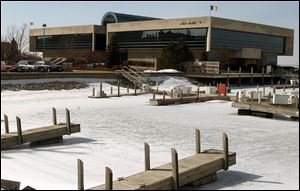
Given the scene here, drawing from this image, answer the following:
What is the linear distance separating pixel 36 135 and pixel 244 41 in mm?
64225

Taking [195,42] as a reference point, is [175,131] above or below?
below

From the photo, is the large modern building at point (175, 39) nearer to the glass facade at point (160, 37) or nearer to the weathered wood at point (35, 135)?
the glass facade at point (160, 37)

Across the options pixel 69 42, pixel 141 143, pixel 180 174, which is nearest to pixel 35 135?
pixel 141 143

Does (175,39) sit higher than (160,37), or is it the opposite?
(160,37)

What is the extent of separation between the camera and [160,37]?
72250 mm

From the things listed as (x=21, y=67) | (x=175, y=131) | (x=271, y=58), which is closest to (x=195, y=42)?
(x=271, y=58)

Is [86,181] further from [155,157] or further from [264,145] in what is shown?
[264,145]

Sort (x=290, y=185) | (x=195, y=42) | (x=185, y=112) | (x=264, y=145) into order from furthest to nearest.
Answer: (x=195, y=42) → (x=185, y=112) → (x=264, y=145) → (x=290, y=185)

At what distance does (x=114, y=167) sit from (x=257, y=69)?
61.6 m

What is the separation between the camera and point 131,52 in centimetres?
7775

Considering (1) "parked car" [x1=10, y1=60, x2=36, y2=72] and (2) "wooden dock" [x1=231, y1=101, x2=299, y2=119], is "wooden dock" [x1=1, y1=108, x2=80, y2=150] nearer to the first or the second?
(2) "wooden dock" [x1=231, y1=101, x2=299, y2=119]

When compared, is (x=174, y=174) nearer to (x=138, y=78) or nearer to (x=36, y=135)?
(x=36, y=135)

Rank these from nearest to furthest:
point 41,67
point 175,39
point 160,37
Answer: point 41,67 → point 175,39 → point 160,37

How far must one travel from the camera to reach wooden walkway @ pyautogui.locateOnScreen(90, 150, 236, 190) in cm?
828
